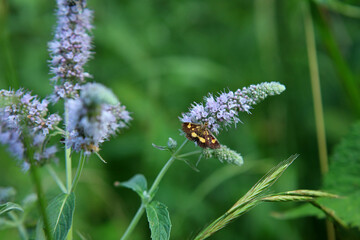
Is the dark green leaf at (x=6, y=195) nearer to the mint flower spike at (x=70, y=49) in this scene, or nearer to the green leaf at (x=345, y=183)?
the mint flower spike at (x=70, y=49)

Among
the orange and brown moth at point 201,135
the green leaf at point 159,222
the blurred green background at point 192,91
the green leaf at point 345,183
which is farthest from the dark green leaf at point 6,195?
the green leaf at point 345,183

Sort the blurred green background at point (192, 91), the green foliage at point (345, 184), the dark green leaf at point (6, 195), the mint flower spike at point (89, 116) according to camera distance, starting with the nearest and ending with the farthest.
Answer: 1. the mint flower spike at point (89, 116)
2. the dark green leaf at point (6, 195)
3. the green foliage at point (345, 184)
4. the blurred green background at point (192, 91)

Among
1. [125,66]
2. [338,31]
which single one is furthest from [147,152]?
[338,31]

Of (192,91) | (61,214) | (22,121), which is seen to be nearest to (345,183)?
(61,214)

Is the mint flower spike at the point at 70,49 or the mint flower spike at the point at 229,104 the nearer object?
the mint flower spike at the point at 229,104

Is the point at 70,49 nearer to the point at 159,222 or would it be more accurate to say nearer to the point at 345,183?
the point at 159,222

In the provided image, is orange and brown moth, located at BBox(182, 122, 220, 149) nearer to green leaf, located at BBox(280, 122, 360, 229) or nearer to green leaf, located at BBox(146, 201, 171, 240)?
green leaf, located at BBox(146, 201, 171, 240)

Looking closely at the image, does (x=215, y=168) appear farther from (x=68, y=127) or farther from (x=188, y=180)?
(x=68, y=127)

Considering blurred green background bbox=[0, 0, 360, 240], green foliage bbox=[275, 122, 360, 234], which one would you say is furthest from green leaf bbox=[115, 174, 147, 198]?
blurred green background bbox=[0, 0, 360, 240]
